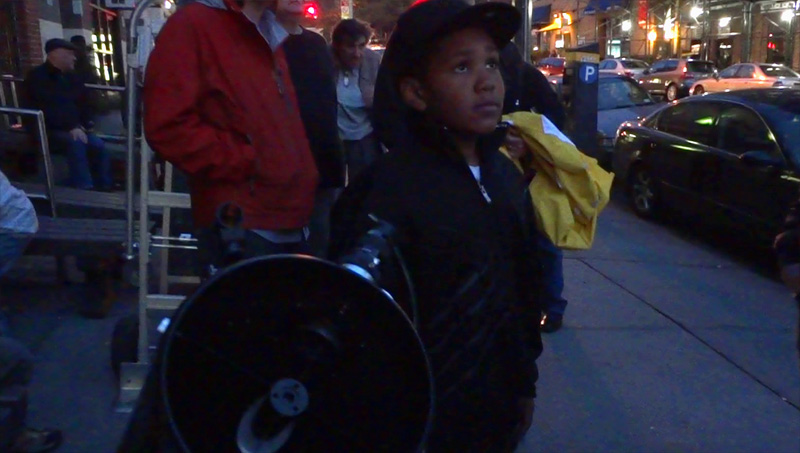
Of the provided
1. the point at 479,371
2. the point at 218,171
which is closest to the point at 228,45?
the point at 218,171

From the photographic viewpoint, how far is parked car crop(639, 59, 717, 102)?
33188 millimetres

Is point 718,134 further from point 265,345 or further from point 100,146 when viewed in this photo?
point 265,345

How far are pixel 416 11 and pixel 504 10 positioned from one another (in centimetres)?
21

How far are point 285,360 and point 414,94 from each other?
0.88 m

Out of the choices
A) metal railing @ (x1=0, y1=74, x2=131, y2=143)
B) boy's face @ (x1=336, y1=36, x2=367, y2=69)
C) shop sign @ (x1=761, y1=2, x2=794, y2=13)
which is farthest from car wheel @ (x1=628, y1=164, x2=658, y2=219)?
shop sign @ (x1=761, y1=2, x2=794, y2=13)

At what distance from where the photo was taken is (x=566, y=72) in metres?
9.75

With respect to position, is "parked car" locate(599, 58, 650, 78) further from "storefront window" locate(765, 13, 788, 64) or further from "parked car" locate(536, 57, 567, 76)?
"storefront window" locate(765, 13, 788, 64)

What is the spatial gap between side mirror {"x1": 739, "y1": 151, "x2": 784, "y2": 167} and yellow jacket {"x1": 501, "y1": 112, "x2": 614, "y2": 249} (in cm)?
499

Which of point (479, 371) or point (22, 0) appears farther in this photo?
point (22, 0)

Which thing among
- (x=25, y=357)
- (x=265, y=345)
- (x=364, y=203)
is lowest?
(x=25, y=357)

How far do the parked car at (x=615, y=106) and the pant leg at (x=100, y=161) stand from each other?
6.95m

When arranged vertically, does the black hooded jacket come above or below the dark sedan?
above

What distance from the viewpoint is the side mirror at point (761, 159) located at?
754cm

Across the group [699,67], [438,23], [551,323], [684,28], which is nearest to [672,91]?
[699,67]
